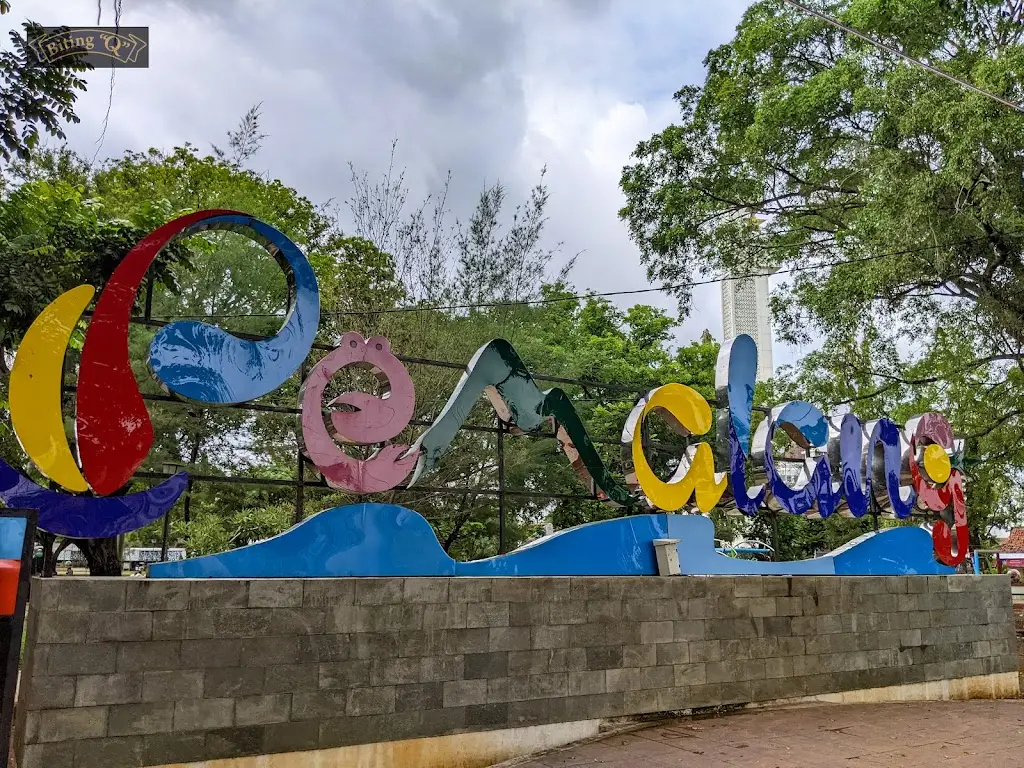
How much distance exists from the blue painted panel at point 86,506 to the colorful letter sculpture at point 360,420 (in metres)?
1.06

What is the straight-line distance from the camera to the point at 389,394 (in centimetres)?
707

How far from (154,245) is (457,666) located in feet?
13.1

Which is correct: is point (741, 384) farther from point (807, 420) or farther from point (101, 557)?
point (101, 557)

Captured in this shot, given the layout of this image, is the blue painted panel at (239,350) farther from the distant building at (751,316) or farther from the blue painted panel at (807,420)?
the distant building at (751,316)

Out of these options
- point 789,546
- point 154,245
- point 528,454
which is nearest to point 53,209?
point 154,245

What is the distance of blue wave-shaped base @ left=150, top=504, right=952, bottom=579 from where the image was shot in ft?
21.1

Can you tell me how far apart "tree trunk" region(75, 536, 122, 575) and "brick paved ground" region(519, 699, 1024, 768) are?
24.1ft

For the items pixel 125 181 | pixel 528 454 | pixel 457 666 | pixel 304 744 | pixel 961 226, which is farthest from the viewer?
pixel 125 181

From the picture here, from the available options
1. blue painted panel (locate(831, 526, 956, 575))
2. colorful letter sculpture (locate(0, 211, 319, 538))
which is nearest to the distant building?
blue painted panel (locate(831, 526, 956, 575))

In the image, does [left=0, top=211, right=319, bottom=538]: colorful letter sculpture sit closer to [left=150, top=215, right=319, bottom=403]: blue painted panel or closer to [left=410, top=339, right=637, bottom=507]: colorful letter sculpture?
[left=150, top=215, right=319, bottom=403]: blue painted panel

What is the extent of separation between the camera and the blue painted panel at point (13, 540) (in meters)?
4.40

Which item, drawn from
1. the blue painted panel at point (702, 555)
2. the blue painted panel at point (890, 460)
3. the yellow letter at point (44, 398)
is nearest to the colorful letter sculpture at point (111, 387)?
the yellow letter at point (44, 398)

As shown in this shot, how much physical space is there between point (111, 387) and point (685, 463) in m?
5.54

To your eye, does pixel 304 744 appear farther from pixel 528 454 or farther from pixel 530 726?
pixel 528 454
